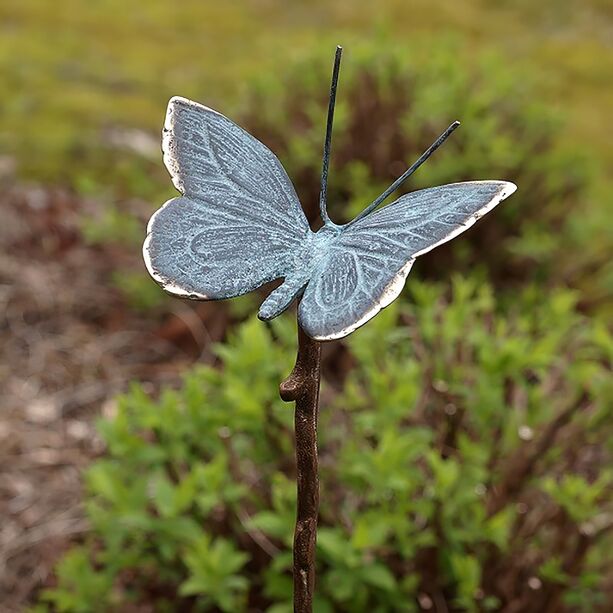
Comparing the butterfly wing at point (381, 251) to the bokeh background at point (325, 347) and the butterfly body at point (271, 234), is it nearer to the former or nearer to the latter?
the butterfly body at point (271, 234)

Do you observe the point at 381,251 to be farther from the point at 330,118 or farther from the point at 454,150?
the point at 454,150

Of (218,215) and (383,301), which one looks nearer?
(383,301)

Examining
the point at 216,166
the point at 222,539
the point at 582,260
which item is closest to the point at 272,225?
the point at 216,166

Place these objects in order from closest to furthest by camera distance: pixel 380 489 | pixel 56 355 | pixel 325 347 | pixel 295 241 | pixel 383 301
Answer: pixel 383 301
pixel 295 241
pixel 380 489
pixel 325 347
pixel 56 355

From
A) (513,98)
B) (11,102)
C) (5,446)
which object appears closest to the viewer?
(5,446)

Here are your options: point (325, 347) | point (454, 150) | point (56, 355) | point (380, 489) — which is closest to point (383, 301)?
point (380, 489)

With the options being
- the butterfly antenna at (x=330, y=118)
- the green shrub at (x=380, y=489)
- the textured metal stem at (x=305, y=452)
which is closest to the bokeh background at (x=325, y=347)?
the green shrub at (x=380, y=489)

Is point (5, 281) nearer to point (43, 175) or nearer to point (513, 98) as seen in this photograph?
point (43, 175)

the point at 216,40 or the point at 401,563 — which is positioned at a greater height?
the point at 216,40
